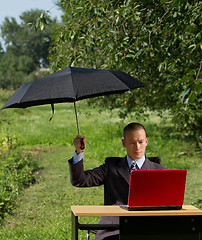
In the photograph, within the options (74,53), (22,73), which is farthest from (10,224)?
(22,73)

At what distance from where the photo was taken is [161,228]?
234 cm

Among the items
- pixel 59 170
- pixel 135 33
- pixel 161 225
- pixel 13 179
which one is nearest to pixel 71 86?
pixel 161 225

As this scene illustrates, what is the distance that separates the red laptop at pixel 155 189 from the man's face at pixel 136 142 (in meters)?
0.63

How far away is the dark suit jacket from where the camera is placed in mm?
2965

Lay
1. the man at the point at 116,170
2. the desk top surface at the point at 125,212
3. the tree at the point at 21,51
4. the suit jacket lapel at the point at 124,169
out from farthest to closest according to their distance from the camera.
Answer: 1. the tree at the point at 21,51
2. the suit jacket lapel at the point at 124,169
3. the man at the point at 116,170
4. the desk top surface at the point at 125,212

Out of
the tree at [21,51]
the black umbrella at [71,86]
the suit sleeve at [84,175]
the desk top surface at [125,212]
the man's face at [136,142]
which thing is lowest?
the desk top surface at [125,212]

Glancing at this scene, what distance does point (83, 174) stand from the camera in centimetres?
300

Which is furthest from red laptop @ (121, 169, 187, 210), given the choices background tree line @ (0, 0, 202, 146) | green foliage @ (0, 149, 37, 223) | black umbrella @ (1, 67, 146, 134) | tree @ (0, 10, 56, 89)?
tree @ (0, 10, 56, 89)

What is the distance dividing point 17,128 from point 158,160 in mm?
14034

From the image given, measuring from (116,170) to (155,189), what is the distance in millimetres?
792

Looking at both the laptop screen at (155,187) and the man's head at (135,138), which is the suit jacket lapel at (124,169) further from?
the laptop screen at (155,187)

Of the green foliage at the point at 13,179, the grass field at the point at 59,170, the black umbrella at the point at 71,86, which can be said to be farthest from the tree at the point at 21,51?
the black umbrella at the point at 71,86

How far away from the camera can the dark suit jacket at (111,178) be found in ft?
9.73

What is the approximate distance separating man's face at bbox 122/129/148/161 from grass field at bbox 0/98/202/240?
2.27m
